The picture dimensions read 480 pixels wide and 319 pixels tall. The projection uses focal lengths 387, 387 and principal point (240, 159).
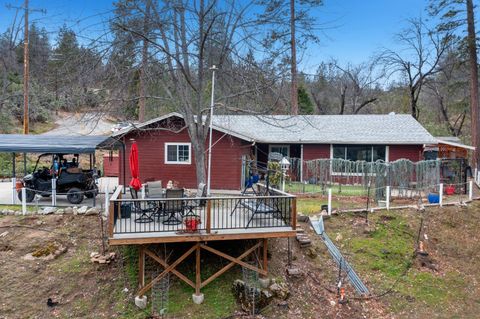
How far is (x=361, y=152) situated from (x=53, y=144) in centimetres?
1442

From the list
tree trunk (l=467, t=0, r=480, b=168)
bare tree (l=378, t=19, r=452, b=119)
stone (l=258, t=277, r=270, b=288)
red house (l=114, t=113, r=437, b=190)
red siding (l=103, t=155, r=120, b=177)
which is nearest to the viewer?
stone (l=258, t=277, r=270, b=288)

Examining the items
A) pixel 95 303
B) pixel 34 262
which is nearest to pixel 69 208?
pixel 34 262

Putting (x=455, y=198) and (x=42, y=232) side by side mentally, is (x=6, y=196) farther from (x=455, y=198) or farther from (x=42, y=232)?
(x=455, y=198)

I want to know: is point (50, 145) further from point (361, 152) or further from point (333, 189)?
point (361, 152)

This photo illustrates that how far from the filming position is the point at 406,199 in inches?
587

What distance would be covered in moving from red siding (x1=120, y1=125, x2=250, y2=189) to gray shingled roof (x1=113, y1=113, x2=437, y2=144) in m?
1.83

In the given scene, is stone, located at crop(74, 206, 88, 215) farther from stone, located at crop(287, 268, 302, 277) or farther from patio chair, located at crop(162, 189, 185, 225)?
stone, located at crop(287, 268, 302, 277)

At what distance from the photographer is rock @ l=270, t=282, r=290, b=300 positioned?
899 centimetres

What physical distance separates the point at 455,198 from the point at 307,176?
6.58 meters

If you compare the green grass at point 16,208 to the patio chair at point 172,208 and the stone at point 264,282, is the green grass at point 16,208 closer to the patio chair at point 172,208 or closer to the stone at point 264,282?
the patio chair at point 172,208

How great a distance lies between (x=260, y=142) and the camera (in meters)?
19.4

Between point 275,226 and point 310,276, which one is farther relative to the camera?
point 310,276

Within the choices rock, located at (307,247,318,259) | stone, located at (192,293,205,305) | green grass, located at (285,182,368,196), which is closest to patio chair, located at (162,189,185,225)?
stone, located at (192,293,205,305)

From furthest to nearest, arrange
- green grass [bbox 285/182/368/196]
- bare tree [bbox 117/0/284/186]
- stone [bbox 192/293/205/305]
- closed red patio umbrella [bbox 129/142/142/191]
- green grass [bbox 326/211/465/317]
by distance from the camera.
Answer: green grass [bbox 285/182/368/196] < bare tree [bbox 117/0/284/186] < closed red patio umbrella [bbox 129/142/142/191] < green grass [bbox 326/211/465/317] < stone [bbox 192/293/205/305]
